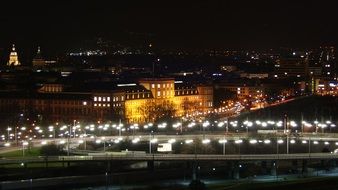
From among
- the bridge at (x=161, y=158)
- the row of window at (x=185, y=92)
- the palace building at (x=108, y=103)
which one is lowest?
the bridge at (x=161, y=158)

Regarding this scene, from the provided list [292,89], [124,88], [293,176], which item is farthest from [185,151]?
[292,89]

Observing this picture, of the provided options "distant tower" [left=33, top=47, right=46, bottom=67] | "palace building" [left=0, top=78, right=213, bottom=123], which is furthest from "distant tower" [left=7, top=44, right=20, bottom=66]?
"palace building" [left=0, top=78, right=213, bottom=123]

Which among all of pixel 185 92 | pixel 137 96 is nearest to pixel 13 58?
pixel 185 92

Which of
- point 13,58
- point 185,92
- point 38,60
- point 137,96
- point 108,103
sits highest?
point 13,58

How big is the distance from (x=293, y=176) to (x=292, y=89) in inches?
2977

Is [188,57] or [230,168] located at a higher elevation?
[188,57]

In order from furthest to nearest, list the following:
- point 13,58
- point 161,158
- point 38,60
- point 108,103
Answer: point 38,60, point 13,58, point 108,103, point 161,158

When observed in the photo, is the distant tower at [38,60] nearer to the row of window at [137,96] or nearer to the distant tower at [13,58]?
the distant tower at [13,58]

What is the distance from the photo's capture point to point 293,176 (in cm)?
3719

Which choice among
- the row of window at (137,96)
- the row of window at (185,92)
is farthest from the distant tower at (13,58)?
the row of window at (137,96)

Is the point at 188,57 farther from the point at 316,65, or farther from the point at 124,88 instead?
the point at 124,88

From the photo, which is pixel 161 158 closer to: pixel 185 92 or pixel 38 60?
pixel 185 92

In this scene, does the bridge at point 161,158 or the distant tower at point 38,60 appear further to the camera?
the distant tower at point 38,60

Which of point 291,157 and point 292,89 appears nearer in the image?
point 291,157
